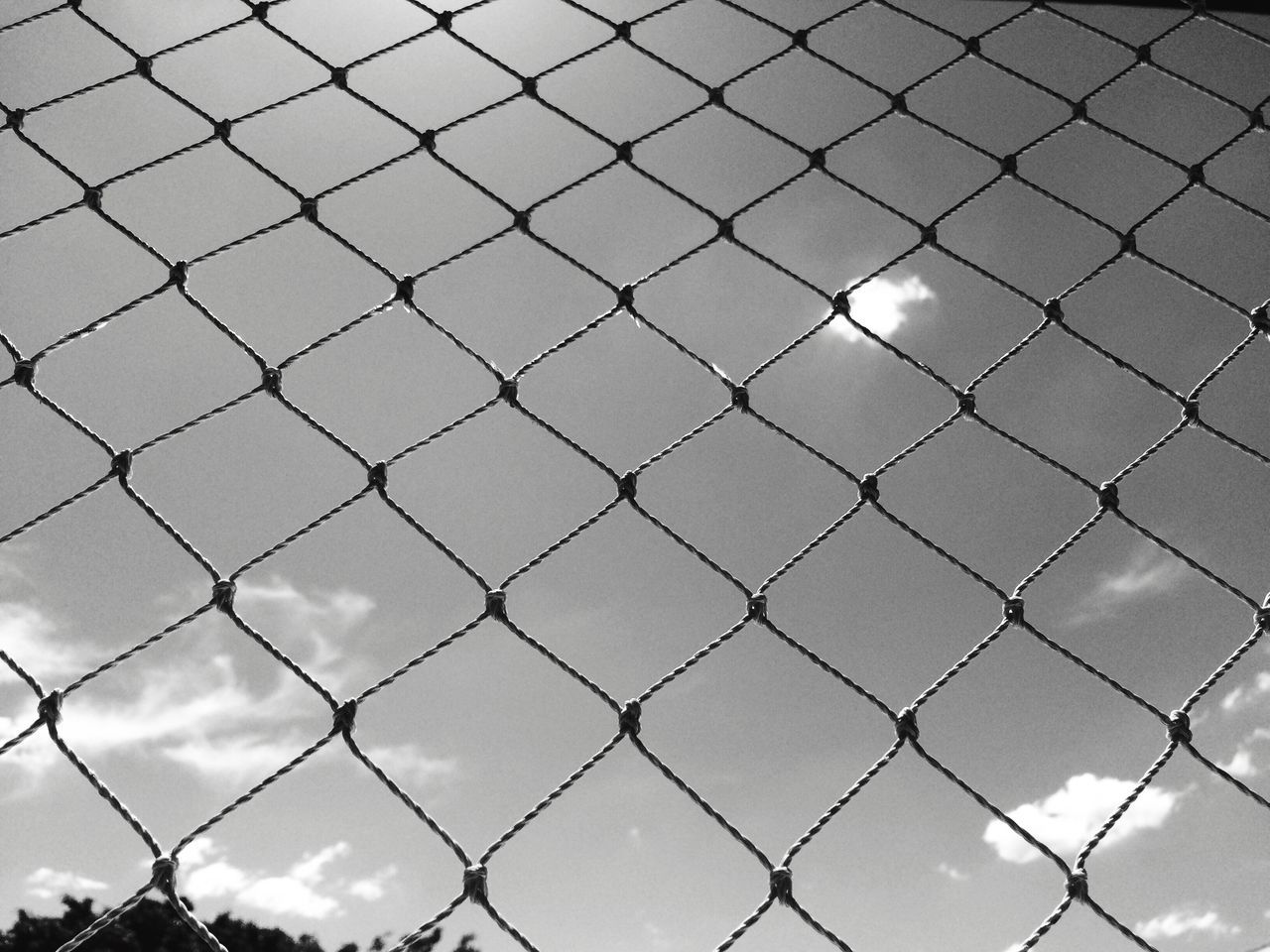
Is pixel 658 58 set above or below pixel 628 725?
above

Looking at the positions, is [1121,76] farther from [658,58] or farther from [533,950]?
[533,950]

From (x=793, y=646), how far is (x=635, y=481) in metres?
0.35

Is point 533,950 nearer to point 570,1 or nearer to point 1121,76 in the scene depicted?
point 570,1

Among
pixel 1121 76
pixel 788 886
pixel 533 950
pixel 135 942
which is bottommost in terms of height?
pixel 135 942

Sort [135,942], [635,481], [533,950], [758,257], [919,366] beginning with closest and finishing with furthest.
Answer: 1. [533,950]
2. [635,481]
3. [919,366]
4. [758,257]
5. [135,942]

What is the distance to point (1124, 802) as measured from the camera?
1098mm

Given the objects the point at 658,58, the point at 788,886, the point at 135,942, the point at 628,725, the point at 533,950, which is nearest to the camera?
the point at 533,950

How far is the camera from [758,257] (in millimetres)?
1735

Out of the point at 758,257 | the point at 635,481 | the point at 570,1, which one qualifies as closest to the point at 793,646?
the point at 635,481

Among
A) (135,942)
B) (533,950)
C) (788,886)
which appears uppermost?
(533,950)

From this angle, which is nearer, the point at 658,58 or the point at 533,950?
the point at 533,950

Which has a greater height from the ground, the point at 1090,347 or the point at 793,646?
the point at 1090,347

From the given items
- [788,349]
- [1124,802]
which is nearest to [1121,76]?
[788,349]

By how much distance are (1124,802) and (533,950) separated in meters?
0.67
